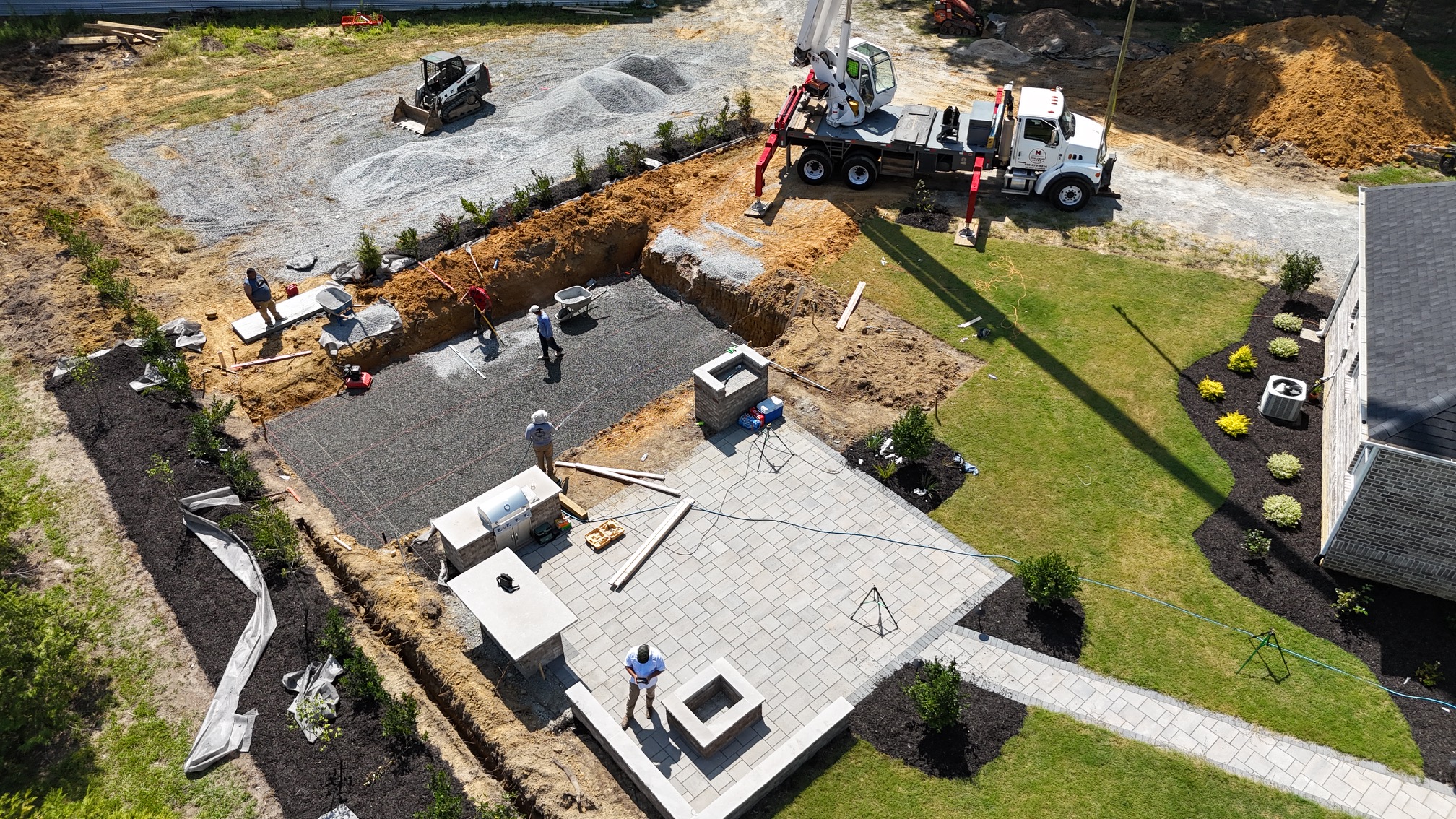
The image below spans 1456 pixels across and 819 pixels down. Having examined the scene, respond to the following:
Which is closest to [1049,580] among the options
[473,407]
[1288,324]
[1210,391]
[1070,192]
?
[1210,391]

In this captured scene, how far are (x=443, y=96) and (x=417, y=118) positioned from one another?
111 cm

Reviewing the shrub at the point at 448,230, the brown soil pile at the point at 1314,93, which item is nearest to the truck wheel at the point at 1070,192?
the brown soil pile at the point at 1314,93

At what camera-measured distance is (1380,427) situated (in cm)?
1270

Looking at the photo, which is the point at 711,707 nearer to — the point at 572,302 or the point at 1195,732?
the point at 1195,732

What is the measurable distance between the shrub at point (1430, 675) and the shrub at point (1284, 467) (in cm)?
371

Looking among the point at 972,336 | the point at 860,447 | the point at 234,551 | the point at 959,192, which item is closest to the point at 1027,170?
the point at 959,192

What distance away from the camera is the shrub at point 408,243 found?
20.4m

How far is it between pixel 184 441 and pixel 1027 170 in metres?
19.6

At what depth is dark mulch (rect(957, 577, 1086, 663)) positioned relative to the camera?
1325cm

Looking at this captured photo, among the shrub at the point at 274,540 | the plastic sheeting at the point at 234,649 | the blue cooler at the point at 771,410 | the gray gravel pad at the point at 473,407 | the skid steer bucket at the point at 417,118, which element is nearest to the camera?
the plastic sheeting at the point at 234,649

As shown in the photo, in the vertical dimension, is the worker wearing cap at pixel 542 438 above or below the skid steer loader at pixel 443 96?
below

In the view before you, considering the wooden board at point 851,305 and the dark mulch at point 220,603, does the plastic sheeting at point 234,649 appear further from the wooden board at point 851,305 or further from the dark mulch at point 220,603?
the wooden board at point 851,305

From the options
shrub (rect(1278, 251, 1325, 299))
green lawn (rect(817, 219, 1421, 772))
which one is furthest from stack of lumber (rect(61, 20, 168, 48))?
shrub (rect(1278, 251, 1325, 299))

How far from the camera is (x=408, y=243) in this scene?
2048 cm
